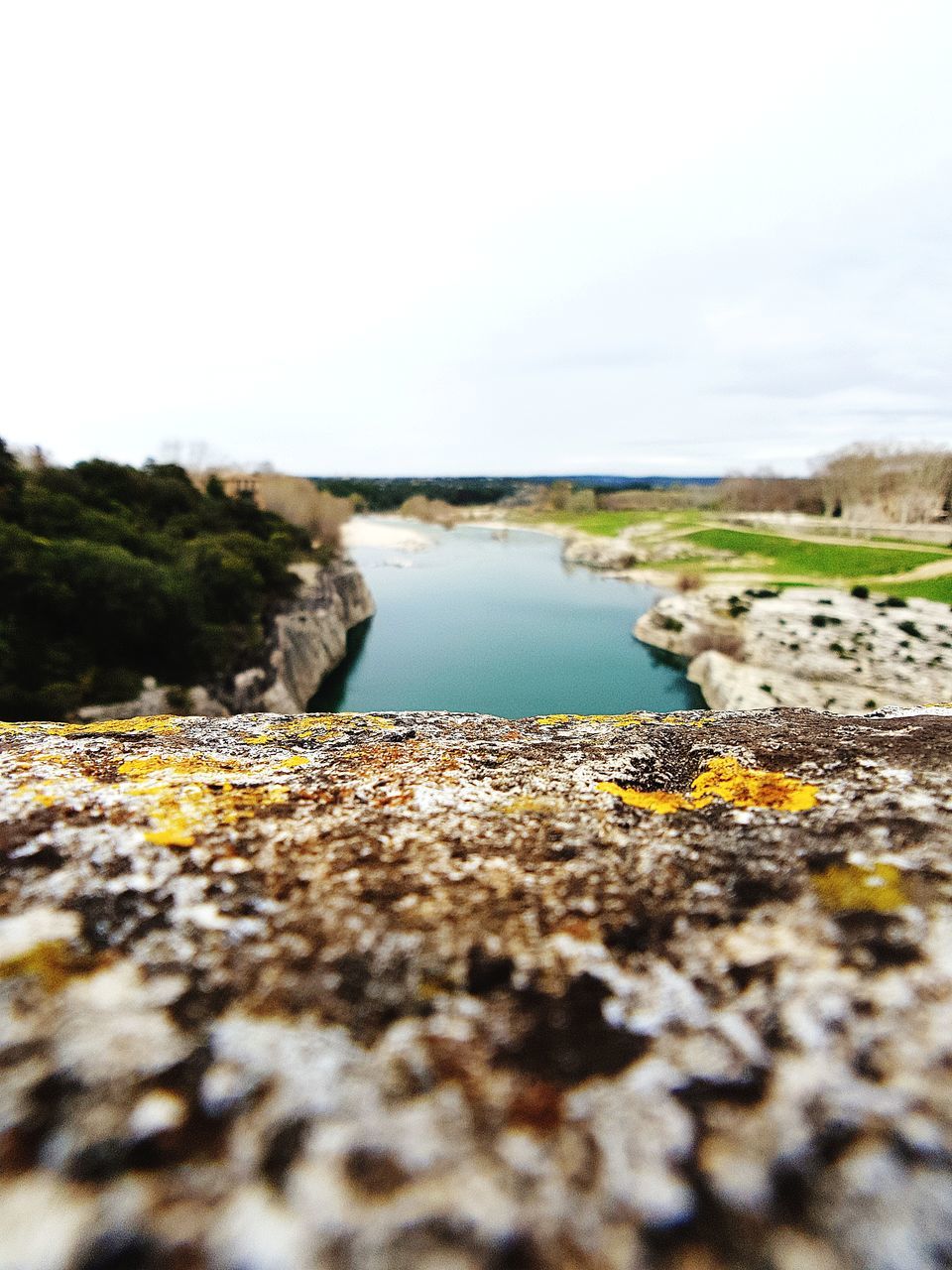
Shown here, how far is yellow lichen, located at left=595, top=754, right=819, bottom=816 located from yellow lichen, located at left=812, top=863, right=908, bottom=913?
319 mm

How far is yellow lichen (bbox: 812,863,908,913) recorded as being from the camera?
1.15 m

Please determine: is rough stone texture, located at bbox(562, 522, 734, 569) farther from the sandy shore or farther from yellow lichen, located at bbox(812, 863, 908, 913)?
yellow lichen, located at bbox(812, 863, 908, 913)

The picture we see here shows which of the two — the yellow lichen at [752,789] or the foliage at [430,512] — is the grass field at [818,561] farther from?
the foliage at [430,512]

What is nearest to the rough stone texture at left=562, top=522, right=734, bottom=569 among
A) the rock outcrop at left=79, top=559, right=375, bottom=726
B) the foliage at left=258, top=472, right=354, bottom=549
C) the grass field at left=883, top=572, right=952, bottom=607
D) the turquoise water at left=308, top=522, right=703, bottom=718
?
the turquoise water at left=308, top=522, right=703, bottom=718

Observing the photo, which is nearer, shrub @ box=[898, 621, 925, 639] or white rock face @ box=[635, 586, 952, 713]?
white rock face @ box=[635, 586, 952, 713]

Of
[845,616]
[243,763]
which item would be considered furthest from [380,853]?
[845,616]

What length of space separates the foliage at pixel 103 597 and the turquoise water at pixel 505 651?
277 inches

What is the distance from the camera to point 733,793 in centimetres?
170

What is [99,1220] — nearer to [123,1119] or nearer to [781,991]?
[123,1119]

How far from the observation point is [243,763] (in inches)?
79.8

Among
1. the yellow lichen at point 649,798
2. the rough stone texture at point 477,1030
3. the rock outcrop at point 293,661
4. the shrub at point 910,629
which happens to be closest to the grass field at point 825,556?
the shrub at point 910,629

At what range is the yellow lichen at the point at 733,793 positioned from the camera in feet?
5.31

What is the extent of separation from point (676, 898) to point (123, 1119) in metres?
1.13

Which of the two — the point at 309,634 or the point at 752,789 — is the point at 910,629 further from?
the point at 309,634
